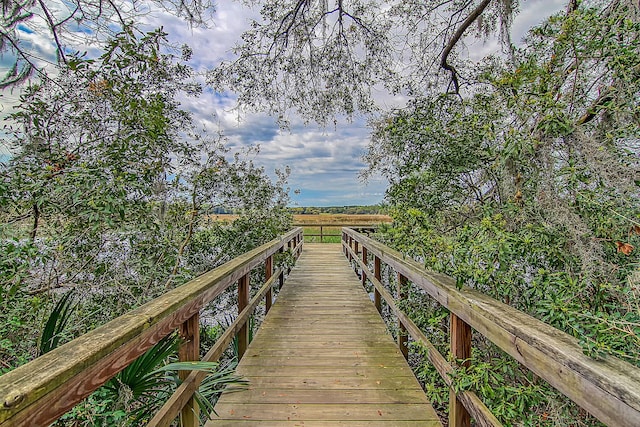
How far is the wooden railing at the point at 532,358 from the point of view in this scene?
738 millimetres

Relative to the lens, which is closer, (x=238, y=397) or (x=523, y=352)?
(x=523, y=352)

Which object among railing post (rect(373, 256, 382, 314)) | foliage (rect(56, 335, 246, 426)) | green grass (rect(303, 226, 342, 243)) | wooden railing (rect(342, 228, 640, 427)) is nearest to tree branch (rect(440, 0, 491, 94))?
railing post (rect(373, 256, 382, 314))

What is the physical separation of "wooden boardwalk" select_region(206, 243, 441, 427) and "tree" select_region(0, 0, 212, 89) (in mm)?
2681

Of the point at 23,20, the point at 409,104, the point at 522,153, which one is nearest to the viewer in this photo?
the point at 522,153

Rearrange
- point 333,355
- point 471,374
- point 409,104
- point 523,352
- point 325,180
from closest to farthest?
point 523,352 < point 471,374 < point 333,355 < point 409,104 < point 325,180

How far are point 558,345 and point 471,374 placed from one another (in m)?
0.66

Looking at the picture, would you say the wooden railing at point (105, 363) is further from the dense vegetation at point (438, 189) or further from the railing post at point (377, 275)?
the railing post at point (377, 275)

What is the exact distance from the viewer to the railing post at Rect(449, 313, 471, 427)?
1.57 m

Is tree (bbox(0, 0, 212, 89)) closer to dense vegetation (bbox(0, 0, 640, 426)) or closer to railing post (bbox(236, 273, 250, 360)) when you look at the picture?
dense vegetation (bbox(0, 0, 640, 426))

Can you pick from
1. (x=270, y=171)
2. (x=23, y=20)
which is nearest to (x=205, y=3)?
(x=23, y=20)

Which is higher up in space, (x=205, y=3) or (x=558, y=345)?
(x=205, y=3)

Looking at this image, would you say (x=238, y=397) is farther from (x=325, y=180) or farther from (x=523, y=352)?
(x=325, y=180)

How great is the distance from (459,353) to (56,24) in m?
3.86

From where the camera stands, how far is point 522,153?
1789 millimetres
